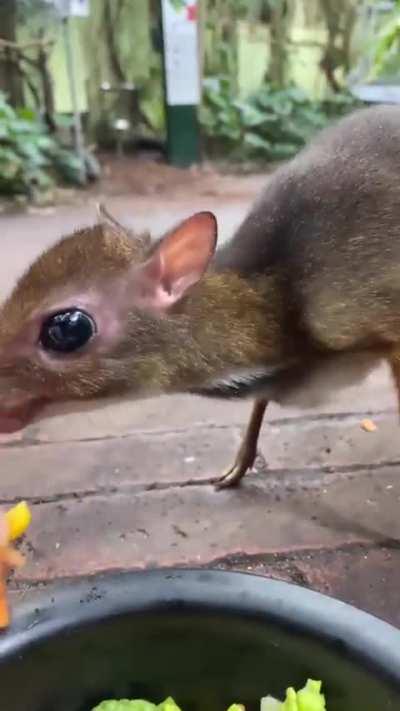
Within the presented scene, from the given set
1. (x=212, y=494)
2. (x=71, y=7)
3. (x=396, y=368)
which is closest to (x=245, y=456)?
(x=212, y=494)

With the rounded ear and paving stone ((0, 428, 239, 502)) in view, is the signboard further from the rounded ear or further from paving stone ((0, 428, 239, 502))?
the rounded ear

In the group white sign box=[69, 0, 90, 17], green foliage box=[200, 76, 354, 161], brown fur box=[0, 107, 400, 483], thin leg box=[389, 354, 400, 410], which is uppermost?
white sign box=[69, 0, 90, 17]

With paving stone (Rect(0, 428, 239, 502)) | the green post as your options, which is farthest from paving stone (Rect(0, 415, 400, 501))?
the green post

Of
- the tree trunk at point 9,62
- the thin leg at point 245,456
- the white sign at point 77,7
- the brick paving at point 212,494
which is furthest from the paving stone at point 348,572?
the tree trunk at point 9,62

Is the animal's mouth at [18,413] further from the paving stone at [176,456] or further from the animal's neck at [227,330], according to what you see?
the paving stone at [176,456]

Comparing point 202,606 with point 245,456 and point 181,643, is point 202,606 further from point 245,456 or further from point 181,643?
point 245,456

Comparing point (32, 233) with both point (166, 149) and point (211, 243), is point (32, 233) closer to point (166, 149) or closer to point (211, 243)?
point (166, 149)
